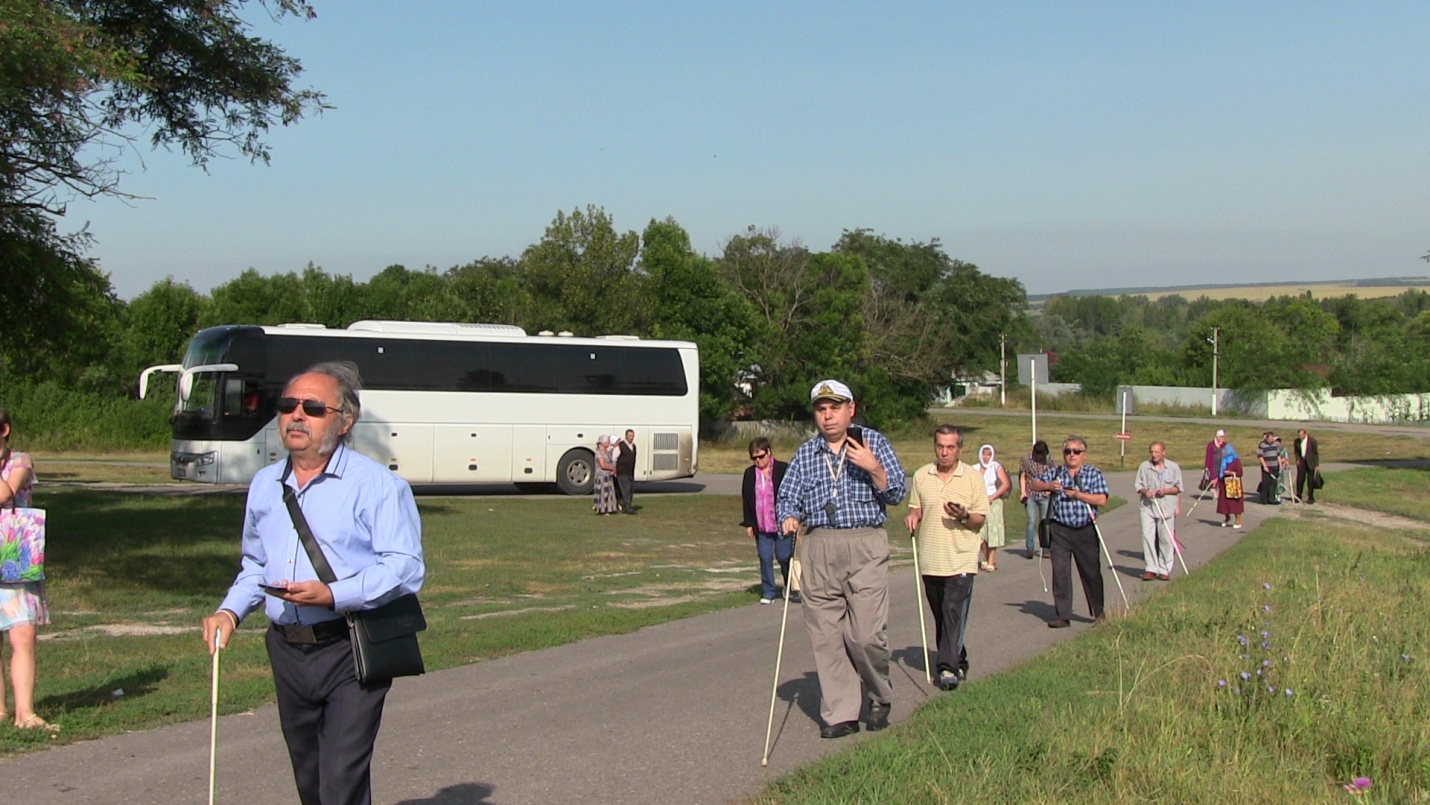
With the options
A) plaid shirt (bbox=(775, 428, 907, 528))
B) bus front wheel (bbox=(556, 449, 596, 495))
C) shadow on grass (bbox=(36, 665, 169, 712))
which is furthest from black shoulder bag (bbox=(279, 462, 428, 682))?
bus front wheel (bbox=(556, 449, 596, 495))

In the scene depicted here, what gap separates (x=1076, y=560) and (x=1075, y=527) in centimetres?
30

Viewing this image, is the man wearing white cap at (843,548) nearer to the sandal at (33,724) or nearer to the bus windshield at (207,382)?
the sandal at (33,724)

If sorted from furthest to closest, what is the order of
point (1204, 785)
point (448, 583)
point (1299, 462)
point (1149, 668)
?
point (1299, 462) < point (448, 583) < point (1149, 668) < point (1204, 785)

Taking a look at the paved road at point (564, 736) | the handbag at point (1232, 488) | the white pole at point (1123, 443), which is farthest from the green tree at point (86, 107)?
the white pole at point (1123, 443)

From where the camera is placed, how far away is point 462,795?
638cm

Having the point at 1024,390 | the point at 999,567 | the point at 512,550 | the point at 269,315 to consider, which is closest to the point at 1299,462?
the point at 999,567

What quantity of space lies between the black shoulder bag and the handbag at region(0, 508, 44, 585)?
3.84 meters

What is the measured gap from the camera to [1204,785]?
575 cm

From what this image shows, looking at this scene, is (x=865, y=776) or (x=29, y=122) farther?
(x=29, y=122)

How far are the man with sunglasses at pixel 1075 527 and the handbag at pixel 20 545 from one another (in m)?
8.17

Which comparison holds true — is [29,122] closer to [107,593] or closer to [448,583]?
[107,593]

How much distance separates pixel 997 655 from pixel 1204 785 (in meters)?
5.13

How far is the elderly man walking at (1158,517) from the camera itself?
17.0 meters

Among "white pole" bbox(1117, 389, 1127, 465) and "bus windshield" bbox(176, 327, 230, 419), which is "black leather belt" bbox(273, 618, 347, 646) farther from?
"white pole" bbox(1117, 389, 1127, 465)
